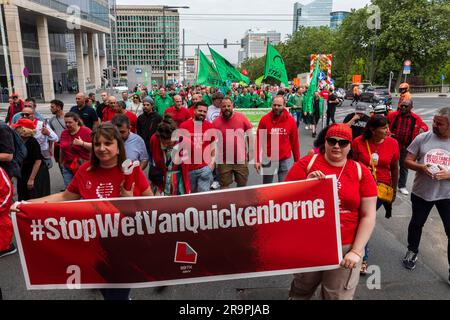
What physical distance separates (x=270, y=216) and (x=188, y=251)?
0.66m

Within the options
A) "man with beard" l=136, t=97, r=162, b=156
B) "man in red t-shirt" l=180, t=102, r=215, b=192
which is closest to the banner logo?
"man in red t-shirt" l=180, t=102, r=215, b=192

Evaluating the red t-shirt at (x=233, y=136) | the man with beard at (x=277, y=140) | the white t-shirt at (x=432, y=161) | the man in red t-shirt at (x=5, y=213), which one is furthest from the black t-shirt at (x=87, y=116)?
the white t-shirt at (x=432, y=161)

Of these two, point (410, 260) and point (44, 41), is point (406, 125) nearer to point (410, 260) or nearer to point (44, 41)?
point (410, 260)

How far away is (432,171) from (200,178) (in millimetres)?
2531

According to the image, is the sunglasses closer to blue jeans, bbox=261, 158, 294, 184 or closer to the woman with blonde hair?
blue jeans, bbox=261, 158, 294, 184

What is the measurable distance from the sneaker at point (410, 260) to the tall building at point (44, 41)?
28.1 meters

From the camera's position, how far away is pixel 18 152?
4.33 meters

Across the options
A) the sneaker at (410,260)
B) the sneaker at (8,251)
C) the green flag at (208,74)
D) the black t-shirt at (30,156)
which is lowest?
the sneaker at (8,251)

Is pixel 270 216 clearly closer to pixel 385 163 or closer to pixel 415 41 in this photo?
pixel 385 163

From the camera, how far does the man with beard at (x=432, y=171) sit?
359 centimetres

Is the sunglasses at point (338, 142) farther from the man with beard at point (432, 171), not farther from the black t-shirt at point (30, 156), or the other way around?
the black t-shirt at point (30, 156)

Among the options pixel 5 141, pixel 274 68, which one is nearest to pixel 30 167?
pixel 5 141
